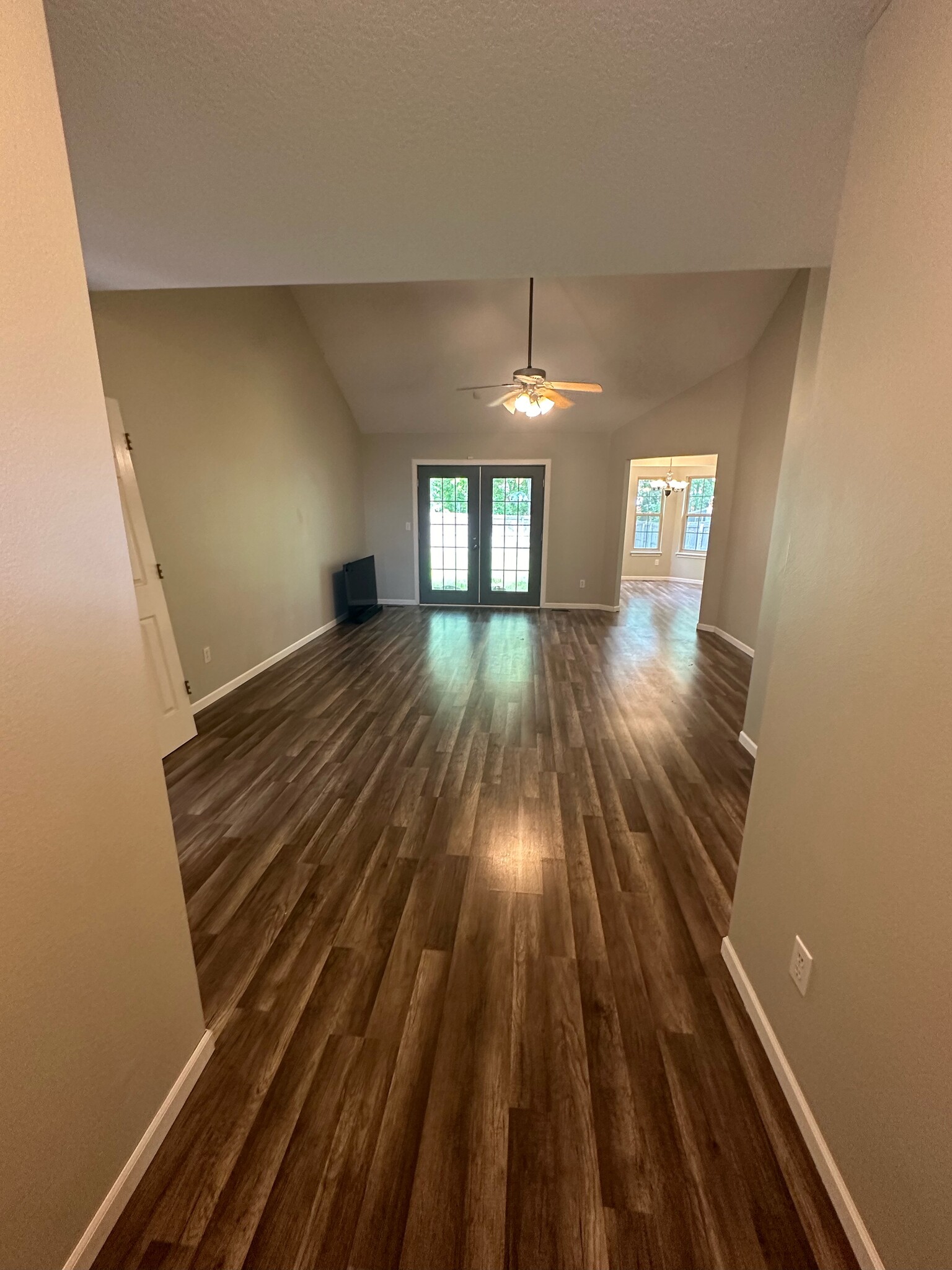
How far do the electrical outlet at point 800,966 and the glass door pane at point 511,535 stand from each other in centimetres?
612

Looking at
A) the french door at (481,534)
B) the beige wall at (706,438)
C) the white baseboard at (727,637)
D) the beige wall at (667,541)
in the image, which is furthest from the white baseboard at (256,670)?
the beige wall at (667,541)

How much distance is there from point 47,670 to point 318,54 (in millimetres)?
1393

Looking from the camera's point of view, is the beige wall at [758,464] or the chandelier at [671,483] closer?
the beige wall at [758,464]

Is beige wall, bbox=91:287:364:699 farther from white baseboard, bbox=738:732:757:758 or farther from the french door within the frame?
white baseboard, bbox=738:732:757:758

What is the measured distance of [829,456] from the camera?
3.95 feet

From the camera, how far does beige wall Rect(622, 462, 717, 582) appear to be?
9391 mm

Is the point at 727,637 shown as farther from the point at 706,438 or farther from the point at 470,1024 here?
the point at 470,1024

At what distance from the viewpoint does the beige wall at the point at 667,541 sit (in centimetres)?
939

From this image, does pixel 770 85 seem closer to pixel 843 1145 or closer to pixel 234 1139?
pixel 843 1145

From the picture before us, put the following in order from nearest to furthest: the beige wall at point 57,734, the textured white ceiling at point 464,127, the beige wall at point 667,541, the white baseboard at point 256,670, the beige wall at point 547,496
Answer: the beige wall at point 57,734 → the textured white ceiling at point 464,127 → the white baseboard at point 256,670 → the beige wall at point 547,496 → the beige wall at point 667,541

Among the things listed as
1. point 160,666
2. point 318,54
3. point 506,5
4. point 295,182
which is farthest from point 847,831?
point 160,666

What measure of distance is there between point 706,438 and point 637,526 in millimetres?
4643

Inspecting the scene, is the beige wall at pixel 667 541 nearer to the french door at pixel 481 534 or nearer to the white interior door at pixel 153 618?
the french door at pixel 481 534

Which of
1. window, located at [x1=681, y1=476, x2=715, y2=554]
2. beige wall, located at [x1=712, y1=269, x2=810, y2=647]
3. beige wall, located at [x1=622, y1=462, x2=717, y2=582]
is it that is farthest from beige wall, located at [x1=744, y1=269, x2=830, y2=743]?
window, located at [x1=681, y1=476, x2=715, y2=554]
